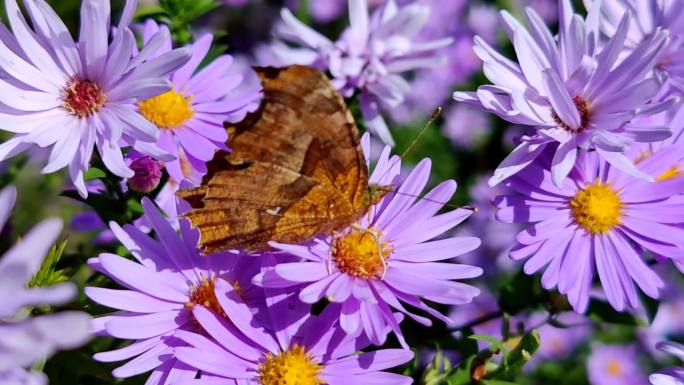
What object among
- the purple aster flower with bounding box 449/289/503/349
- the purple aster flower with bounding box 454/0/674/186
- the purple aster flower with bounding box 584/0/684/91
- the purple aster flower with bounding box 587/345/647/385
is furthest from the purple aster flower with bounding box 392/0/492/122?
the purple aster flower with bounding box 454/0/674/186

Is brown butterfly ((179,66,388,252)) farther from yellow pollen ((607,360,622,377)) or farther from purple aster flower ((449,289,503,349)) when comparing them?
yellow pollen ((607,360,622,377))

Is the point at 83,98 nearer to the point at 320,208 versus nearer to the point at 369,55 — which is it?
the point at 320,208

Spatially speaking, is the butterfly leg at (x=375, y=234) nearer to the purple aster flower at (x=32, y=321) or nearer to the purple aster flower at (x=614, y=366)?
the purple aster flower at (x=32, y=321)

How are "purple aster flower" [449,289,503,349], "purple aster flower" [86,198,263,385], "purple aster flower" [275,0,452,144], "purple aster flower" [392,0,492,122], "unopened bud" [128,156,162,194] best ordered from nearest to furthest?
1. "purple aster flower" [86,198,263,385]
2. "unopened bud" [128,156,162,194]
3. "purple aster flower" [275,0,452,144]
4. "purple aster flower" [449,289,503,349]
5. "purple aster flower" [392,0,492,122]

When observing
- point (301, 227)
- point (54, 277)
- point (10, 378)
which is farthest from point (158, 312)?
point (10, 378)

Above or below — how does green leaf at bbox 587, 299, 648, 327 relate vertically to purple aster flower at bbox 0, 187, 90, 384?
below

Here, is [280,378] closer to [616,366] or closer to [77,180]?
[77,180]

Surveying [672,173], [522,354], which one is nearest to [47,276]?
[522,354]
